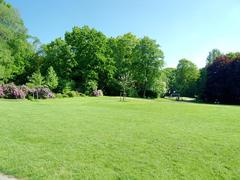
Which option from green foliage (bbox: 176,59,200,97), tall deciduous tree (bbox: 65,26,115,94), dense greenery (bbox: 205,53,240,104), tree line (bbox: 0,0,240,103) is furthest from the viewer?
green foliage (bbox: 176,59,200,97)

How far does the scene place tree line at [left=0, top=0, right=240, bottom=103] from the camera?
46.2 m

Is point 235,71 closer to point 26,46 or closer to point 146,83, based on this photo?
point 146,83

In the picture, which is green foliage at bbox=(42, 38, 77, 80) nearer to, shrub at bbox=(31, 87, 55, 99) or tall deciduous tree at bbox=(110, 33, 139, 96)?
tall deciduous tree at bbox=(110, 33, 139, 96)

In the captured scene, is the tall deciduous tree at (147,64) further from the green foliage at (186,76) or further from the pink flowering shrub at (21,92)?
the pink flowering shrub at (21,92)

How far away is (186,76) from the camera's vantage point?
6938 centimetres

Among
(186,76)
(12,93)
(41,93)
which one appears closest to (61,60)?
(41,93)

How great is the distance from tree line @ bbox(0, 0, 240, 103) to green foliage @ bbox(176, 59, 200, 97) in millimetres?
15833

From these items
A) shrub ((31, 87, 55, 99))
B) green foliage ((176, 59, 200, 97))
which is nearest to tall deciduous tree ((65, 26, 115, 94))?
shrub ((31, 87, 55, 99))

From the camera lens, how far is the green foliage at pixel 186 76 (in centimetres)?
6925

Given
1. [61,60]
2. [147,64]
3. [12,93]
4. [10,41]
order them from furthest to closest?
[147,64]
[61,60]
[10,41]
[12,93]

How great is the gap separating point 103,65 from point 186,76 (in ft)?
89.1

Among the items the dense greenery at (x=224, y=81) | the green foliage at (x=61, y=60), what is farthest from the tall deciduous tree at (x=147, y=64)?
the green foliage at (x=61, y=60)

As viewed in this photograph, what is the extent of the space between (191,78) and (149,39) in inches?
804

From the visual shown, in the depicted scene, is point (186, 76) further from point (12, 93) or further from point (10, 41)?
point (12, 93)
